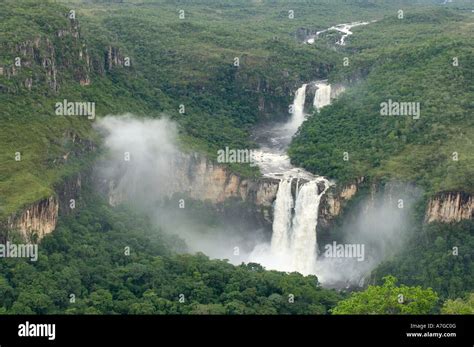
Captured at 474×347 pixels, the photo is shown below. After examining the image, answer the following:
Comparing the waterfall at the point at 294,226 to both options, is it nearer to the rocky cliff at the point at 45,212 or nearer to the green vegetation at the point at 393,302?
the rocky cliff at the point at 45,212

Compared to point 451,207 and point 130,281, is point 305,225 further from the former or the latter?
point 130,281

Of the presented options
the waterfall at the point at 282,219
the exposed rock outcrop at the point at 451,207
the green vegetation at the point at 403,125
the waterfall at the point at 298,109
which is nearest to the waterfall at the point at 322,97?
the waterfall at the point at 298,109

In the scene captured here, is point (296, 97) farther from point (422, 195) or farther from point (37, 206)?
point (37, 206)

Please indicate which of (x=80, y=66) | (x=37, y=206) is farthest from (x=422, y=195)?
(x=80, y=66)
